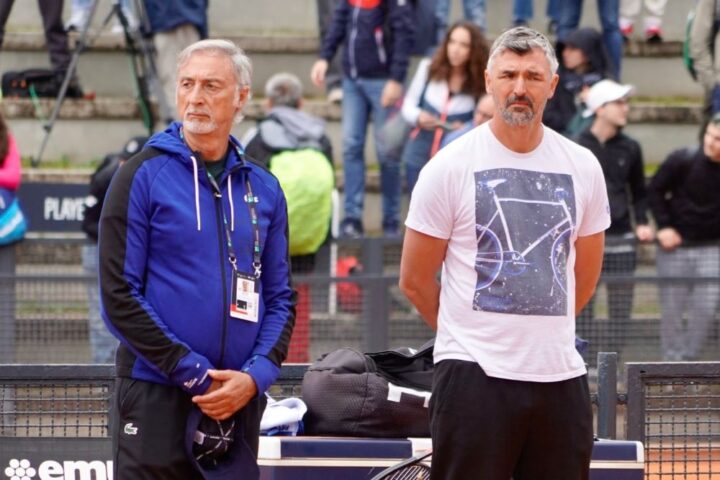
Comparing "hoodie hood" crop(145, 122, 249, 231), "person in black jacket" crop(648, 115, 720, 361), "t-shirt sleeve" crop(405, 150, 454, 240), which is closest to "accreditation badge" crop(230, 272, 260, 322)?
"hoodie hood" crop(145, 122, 249, 231)

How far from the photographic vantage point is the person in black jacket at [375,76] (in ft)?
35.1

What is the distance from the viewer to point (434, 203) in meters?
4.46

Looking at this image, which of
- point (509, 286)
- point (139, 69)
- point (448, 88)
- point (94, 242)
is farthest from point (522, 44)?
point (139, 69)

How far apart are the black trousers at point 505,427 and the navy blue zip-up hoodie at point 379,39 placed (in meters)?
6.40

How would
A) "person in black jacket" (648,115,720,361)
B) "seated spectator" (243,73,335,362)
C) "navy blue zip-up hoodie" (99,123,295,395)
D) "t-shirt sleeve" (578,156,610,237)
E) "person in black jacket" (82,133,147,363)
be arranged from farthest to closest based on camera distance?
1. "person in black jacket" (648,115,720,361)
2. "seated spectator" (243,73,335,362)
3. "person in black jacket" (82,133,147,363)
4. "t-shirt sleeve" (578,156,610,237)
5. "navy blue zip-up hoodie" (99,123,295,395)

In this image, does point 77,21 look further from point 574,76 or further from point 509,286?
point 509,286

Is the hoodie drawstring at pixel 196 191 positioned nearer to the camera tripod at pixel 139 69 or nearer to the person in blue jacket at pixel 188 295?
the person in blue jacket at pixel 188 295

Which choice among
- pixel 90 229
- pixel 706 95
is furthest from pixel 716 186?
pixel 90 229

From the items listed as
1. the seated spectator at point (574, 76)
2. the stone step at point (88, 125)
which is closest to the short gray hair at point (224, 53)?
the seated spectator at point (574, 76)

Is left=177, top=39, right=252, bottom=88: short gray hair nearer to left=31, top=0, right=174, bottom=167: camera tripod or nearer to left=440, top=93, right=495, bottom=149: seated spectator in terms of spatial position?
left=440, top=93, right=495, bottom=149: seated spectator

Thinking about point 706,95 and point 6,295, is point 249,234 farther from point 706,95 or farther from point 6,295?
point 706,95

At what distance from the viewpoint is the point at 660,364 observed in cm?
568

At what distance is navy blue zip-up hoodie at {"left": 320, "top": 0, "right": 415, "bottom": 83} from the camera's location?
10.7 m

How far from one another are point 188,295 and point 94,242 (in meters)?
4.99
